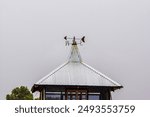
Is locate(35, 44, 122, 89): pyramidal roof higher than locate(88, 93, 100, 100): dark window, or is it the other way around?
locate(35, 44, 122, 89): pyramidal roof

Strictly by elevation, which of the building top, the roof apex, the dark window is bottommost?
the dark window

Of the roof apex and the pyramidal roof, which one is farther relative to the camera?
the roof apex

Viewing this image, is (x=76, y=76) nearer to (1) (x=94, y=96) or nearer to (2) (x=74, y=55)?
(1) (x=94, y=96)

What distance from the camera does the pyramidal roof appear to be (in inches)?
1073

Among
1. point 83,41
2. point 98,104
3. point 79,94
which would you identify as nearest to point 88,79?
point 79,94

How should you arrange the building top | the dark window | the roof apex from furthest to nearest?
1. the roof apex
2. the dark window
3. the building top

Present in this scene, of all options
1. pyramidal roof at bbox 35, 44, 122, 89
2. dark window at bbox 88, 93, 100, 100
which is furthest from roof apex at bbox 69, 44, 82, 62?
dark window at bbox 88, 93, 100, 100

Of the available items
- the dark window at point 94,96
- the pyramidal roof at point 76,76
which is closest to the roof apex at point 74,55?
the pyramidal roof at point 76,76

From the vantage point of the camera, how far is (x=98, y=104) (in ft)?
49.9

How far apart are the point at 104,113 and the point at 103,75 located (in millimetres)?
→ 13695

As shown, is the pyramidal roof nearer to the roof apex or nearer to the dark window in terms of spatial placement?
the roof apex

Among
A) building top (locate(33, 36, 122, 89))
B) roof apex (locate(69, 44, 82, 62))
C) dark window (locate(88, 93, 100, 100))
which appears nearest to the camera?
building top (locate(33, 36, 122, 89))

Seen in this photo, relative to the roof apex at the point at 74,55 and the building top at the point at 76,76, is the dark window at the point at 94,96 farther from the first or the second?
the roof apex at the point at 74,55

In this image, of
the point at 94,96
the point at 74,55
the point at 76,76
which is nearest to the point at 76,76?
the point at 76,76
